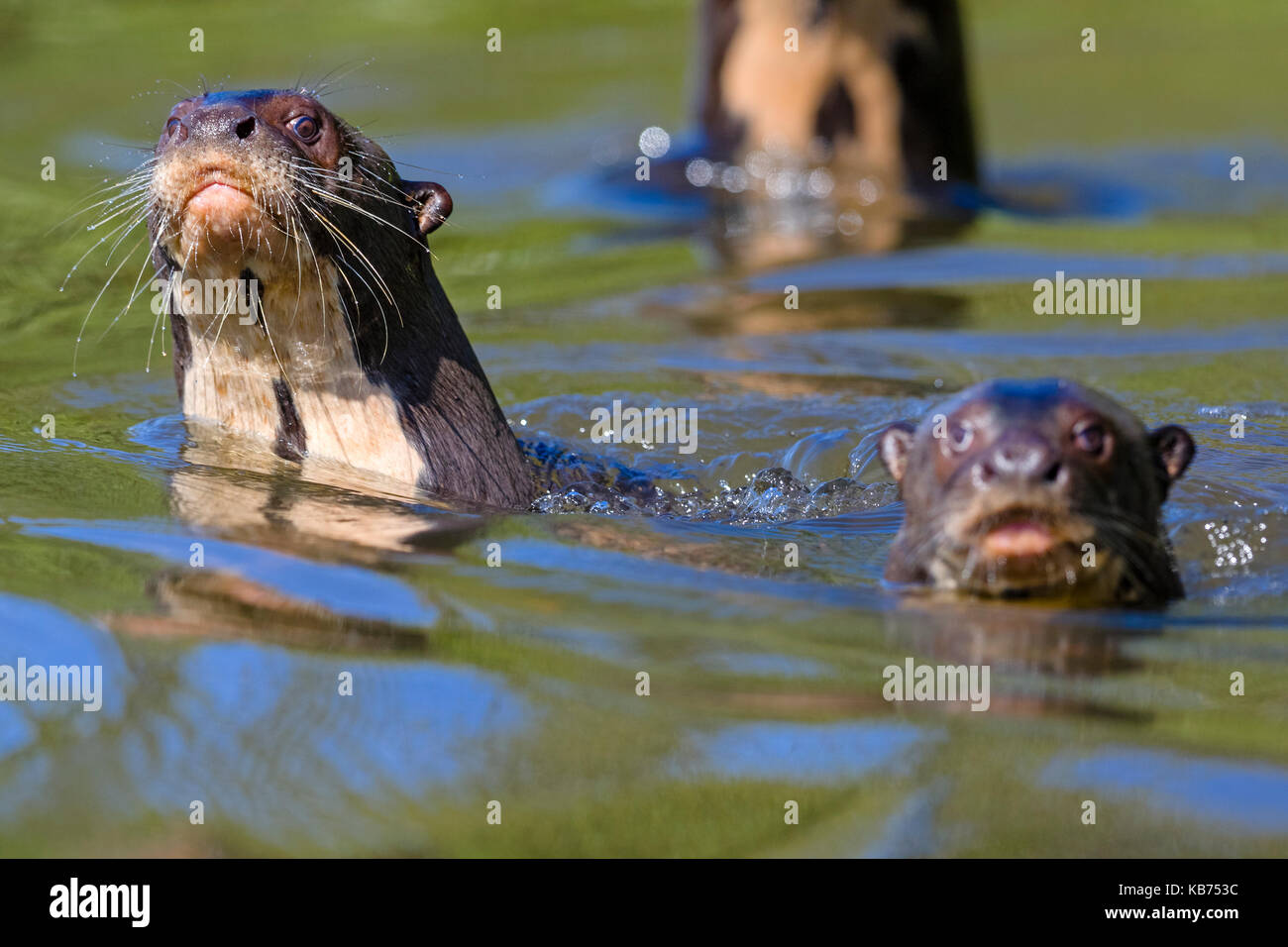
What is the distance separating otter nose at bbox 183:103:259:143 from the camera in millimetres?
4723

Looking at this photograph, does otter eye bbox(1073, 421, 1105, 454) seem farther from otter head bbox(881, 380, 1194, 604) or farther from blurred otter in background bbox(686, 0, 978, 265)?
blurred otter in background bbox(686, 0, 978, 265)

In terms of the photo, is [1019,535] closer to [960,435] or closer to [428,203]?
[960,435]

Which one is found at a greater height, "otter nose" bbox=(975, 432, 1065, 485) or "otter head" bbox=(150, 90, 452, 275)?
"otter head" bbox=(150, 90, 452, 275)

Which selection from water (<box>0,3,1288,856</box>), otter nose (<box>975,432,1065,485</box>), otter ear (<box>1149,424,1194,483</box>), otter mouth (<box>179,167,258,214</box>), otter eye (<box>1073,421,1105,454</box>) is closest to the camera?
water (<box>0,3,1288,856</box>)

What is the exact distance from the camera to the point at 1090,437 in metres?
4.08

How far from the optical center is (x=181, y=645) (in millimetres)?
3754

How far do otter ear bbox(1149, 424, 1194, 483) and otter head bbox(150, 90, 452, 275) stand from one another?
6.67 feet

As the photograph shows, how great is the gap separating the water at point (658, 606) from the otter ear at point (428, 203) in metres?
0.87

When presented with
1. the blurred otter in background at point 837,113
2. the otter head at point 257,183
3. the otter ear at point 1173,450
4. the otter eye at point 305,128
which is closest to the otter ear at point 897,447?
the otter ear at point 1173,450

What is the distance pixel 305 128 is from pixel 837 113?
5.28 metres

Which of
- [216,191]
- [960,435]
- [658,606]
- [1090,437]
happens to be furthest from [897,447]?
[216,191]

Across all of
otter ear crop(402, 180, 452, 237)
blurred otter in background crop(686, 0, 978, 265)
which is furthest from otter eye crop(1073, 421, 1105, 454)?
blurred otter in background crop(686, 0, 978, 265)

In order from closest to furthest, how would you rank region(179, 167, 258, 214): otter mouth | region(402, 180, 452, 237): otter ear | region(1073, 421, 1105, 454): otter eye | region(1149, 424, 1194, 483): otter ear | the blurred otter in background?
region(1073, 421, 1105, 454): otter eye
region(1149, 424, 1194, 483): otter ear
region(179, 167, 258, 214): otter mouth
region(402, 180, 452, 237): otter ear
the blurred otter in background
